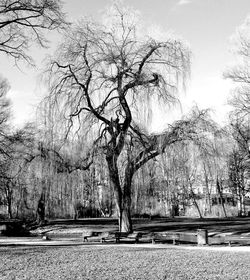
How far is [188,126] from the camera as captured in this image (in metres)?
16.4

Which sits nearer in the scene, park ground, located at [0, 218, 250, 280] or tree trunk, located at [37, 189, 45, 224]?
park ground, located at [0, 218, 250, 280]

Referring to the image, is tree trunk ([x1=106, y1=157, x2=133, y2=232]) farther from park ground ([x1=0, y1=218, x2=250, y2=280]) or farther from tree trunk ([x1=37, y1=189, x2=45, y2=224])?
tree trunk ([x1=37, y1=189, x2=45, y2=224])

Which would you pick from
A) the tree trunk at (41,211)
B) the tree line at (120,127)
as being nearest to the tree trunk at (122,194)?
the tree line at (120,127)

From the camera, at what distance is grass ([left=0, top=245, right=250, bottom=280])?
9.24 m

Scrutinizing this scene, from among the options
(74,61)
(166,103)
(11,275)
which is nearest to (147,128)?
(166,103)

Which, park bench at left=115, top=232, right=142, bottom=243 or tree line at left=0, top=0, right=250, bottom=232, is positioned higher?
tree line at left=0, top=0, right=250, bottom=232

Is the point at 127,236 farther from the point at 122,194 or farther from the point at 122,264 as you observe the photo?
the point at 122,264

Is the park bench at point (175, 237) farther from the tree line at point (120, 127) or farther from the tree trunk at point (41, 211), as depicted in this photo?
the tree trunk at point (41, 211)

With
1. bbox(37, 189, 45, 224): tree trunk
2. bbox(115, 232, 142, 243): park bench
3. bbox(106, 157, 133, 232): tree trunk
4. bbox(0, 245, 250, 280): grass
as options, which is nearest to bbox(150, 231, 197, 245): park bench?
bbox(115, 232, 142, 243): park bench

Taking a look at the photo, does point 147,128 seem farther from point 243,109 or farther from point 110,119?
point 243,109

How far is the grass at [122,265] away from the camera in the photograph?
9.24 meters

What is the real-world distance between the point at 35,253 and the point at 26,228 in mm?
16630

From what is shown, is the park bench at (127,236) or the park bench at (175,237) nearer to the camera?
the park bench at (175,237)

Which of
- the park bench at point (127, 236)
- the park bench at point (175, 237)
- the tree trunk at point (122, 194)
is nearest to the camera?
the park bench at point (175, 237)
